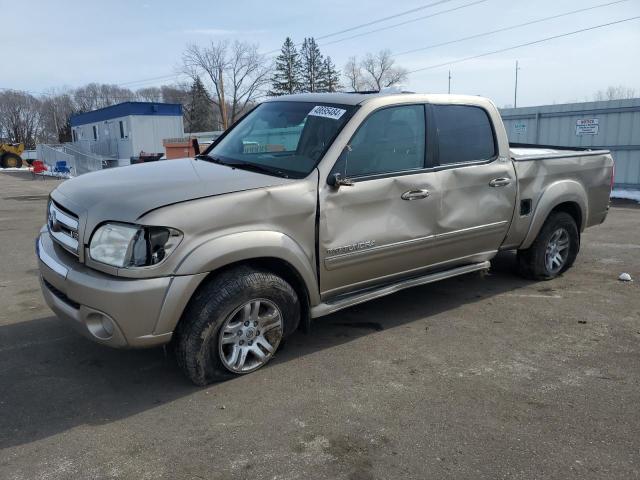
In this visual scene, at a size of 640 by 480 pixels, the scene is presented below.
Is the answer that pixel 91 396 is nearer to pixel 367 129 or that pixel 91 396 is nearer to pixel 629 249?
pixel 367 129

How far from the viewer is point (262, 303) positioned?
362 centimetres

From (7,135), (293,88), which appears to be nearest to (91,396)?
(293,88)

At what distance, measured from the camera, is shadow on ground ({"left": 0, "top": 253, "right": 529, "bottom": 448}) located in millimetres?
3223

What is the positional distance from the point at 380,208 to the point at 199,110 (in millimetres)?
76385

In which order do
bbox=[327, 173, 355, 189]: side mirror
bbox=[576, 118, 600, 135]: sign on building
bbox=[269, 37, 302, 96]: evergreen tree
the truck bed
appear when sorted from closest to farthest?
bbox=[327, 173, 355, 189]: side mirror < the truck bed < bbox=[576, 118, 600, 135]: sign on building < bbox=[269, 37, 302, 96]: evergreen tree

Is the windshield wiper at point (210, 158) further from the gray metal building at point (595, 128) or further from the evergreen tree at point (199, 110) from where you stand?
the evergreen tree at point (199, 110)

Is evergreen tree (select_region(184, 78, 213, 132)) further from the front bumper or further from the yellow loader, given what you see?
the front bumper

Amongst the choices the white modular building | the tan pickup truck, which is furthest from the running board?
the white modular building

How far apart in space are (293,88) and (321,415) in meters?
70.5

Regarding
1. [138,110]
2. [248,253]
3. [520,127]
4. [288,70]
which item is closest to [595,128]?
[520,127]

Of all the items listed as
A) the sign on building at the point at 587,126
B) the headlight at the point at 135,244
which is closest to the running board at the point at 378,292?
the headlight at the point at 135,244

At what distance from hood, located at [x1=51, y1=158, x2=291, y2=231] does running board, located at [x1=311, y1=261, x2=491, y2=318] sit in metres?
0.99

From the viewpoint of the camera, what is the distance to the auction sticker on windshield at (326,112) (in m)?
4.11

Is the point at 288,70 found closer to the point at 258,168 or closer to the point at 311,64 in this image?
the point at 311,64
